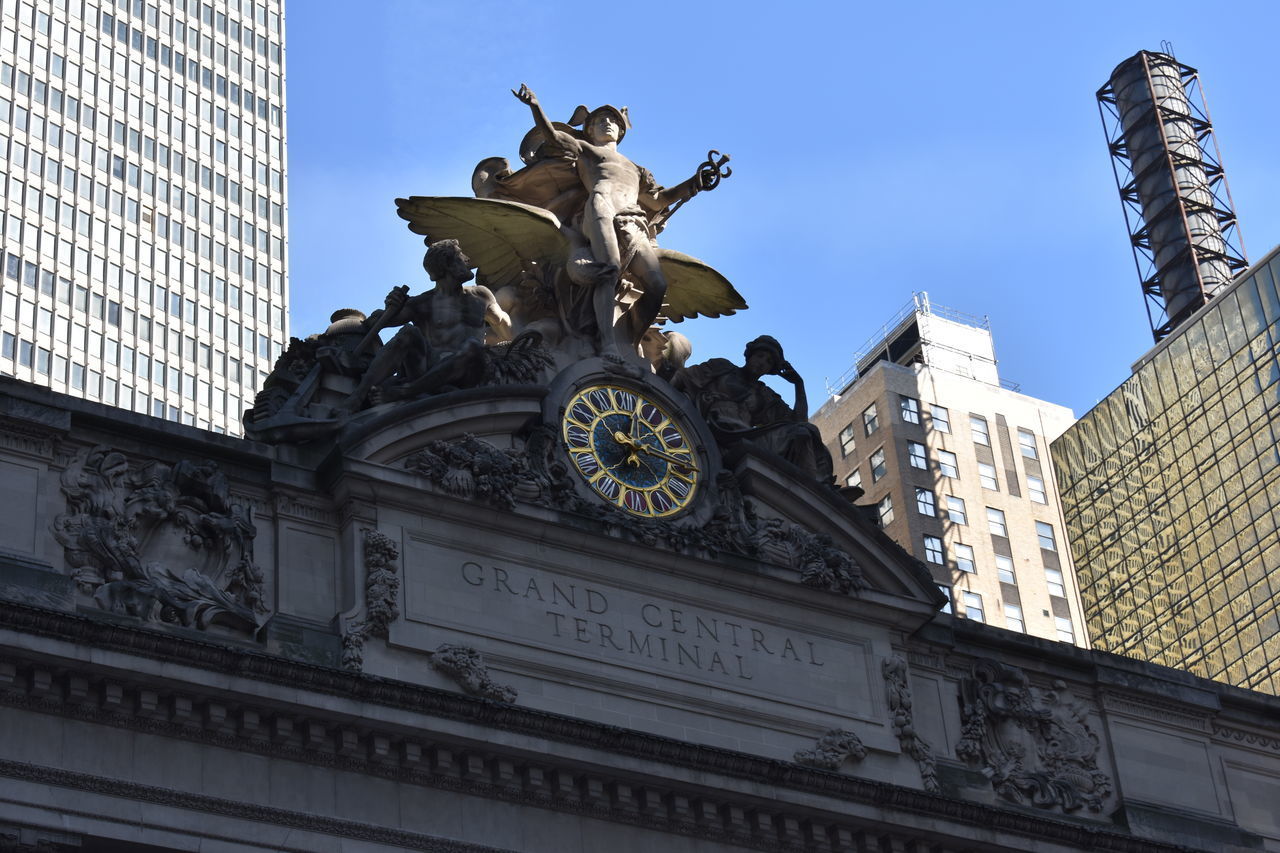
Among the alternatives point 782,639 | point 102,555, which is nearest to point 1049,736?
point 782,639

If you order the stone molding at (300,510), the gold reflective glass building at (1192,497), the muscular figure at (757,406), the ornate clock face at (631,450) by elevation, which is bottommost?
the stone molding at (300,510)

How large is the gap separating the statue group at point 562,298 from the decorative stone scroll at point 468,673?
474 cm

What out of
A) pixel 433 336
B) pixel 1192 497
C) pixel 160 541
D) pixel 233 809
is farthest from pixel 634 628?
pixel 1192 497

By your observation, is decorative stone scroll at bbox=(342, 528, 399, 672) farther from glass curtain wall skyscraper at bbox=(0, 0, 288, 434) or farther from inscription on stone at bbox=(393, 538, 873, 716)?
glass curtain wall skyscraper at bbox=(0, 0, 288, 434)

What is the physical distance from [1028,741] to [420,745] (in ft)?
38.7

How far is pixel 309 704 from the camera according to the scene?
114 ft

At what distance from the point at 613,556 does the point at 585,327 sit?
4759 millimetres

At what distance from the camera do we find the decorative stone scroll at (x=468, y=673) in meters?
36.9

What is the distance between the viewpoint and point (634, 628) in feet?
130

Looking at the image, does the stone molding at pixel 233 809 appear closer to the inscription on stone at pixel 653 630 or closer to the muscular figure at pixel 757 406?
the inscription on stone at pixel 653 630

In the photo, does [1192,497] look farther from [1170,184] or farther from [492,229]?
[492,229]

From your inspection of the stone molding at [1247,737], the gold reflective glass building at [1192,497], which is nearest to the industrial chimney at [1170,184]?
the gold reflective glass building at [1192,497]

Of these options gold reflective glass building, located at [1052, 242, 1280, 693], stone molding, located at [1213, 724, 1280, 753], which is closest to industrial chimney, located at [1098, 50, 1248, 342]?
gold reflective glass building, located at [1052, 242, 1280, 693]

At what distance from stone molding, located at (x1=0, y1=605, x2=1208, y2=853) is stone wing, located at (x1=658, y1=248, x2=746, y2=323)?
9844 millimetres
